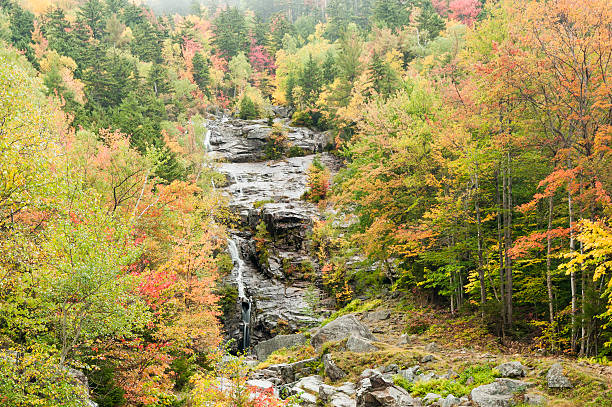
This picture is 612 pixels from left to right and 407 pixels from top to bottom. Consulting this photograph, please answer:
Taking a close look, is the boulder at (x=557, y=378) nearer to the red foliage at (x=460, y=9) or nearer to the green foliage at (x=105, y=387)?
the green foliage at (x=105, y=387)

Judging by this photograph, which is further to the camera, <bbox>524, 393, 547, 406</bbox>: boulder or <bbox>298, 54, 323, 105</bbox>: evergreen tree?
<bbox>298, 54, 323, 105</bbox>: evergreen tree

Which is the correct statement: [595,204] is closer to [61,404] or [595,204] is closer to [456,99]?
[456,99]

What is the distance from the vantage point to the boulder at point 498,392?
8.23 meters


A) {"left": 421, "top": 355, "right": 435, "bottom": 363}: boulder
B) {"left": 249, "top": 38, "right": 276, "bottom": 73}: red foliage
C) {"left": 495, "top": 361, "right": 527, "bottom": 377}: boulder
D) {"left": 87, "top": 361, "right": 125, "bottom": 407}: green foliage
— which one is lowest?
{"left": 421, "top": 355, "right": 435, "bottom": 363}: boulder

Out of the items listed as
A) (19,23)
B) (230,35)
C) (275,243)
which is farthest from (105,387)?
(230,35)

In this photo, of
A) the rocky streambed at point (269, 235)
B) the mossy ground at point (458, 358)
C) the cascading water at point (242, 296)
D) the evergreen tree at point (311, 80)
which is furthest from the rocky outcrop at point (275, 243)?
the evergreen tree at point (311, 80)

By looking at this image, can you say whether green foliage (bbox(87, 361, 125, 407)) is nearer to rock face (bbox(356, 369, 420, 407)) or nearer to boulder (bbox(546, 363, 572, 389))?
rock face (bbox(356, 369, 420, 407))

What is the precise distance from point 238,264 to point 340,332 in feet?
52.0

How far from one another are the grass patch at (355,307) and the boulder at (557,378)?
12678mm

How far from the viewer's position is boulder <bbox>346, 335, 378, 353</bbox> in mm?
13764

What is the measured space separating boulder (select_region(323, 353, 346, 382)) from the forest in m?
3.54

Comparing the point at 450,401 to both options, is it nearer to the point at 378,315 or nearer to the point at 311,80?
the point at 378,315

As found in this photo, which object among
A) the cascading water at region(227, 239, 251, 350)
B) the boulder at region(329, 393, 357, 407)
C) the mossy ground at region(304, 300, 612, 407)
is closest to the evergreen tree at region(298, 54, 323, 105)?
the cascading water at region(227, 239, 251, 350)

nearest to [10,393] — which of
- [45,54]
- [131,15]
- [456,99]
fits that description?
[456,99]
